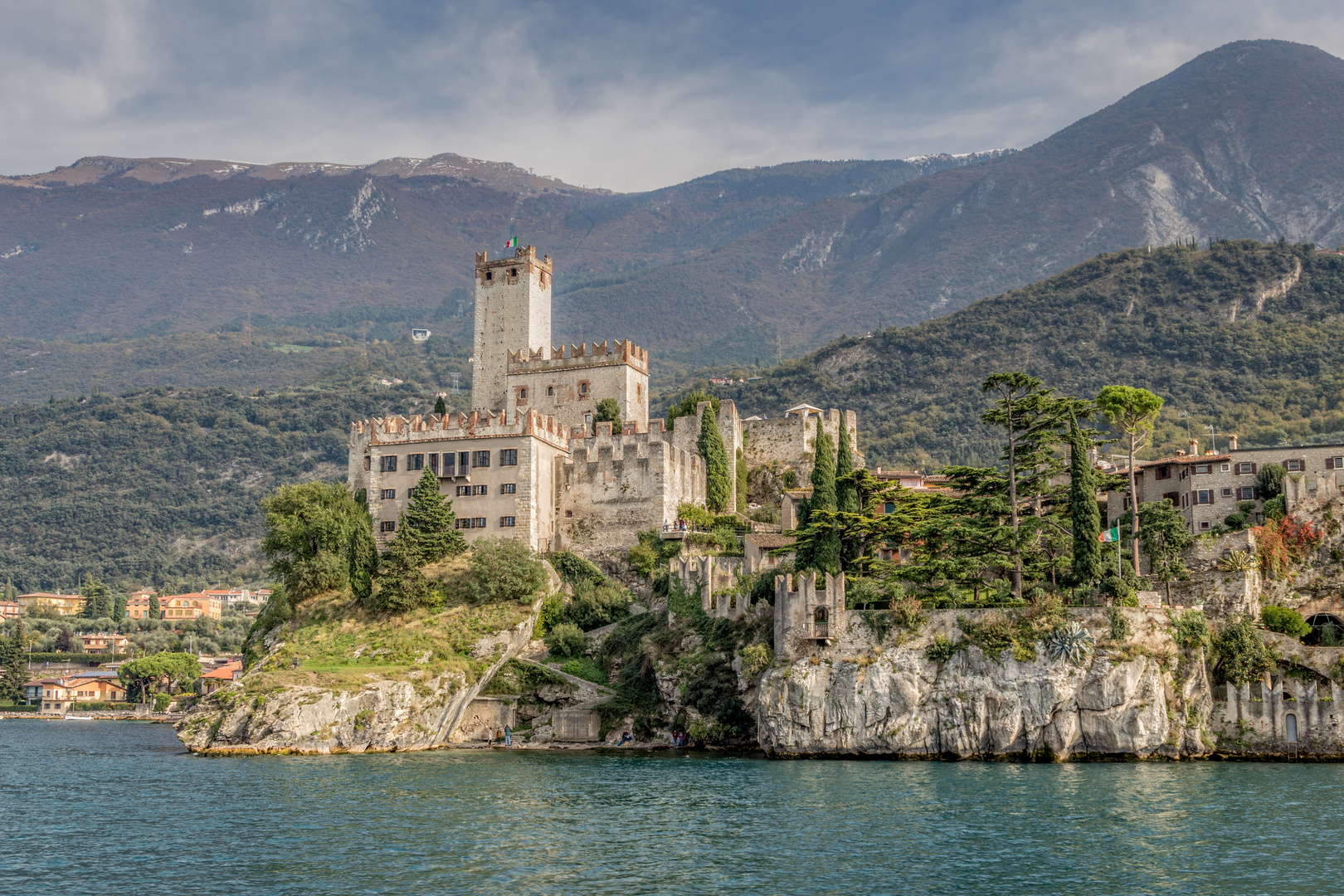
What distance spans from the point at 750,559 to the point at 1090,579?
67.5 feet

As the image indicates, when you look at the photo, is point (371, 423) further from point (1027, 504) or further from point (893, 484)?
point (1027, 504)

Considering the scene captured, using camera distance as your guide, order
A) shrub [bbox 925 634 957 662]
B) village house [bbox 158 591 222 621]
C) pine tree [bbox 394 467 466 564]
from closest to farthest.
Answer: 1. shrub [bbox 925 634 957 662]
2. pine tree [bbox 394 467 466 564]
3. village house [bbox 158 591 222 621]

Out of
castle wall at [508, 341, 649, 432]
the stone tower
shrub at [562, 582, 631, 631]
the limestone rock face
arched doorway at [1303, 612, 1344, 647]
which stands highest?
the stone tower

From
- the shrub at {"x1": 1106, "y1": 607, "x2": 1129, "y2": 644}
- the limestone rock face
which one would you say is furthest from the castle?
the shrub at {"x1": 1106, "y1": 607, "x2": 1129, "y2": 644}

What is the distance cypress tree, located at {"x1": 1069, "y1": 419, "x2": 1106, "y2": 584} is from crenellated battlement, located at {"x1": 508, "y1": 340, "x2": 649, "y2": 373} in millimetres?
36716

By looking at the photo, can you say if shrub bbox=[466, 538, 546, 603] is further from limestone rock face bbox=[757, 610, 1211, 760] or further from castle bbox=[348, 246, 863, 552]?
limestone rock face bbox=[757, 610, 1211, 760]

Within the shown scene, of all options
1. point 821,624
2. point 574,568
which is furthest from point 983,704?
point 574,568

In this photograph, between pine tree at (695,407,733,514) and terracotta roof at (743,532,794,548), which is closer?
terracotta roof at (743,532,794,548)

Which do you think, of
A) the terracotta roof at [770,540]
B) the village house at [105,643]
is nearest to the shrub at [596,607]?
the terracotta roof at [770,540]

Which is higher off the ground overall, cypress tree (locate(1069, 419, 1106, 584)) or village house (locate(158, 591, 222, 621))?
cypress tree (locate(1069, 419, 1106, 584))

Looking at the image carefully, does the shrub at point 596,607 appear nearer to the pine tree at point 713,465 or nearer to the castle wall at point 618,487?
the castle wall at point 618,487

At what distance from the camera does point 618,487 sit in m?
78.7

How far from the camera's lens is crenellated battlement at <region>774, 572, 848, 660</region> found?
189 ft

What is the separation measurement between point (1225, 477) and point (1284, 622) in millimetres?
11457
